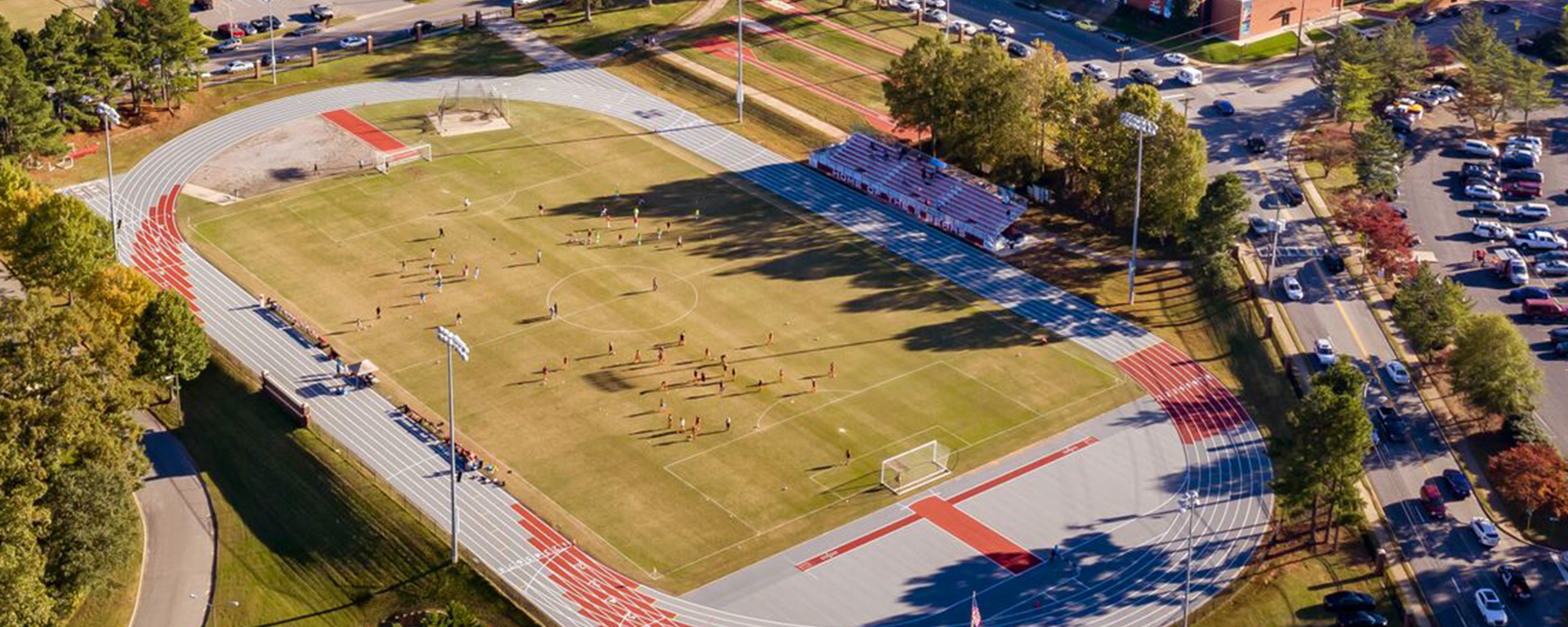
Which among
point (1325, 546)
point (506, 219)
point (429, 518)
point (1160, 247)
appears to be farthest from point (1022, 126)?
point (429, 518)

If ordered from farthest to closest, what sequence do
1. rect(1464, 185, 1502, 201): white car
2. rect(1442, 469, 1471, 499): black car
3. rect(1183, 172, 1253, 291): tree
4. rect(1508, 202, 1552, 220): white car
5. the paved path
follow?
1. rect(1464, 185, 1502, 201): white car
2. rect(1508, 202, 1552, 220): white car
3. rect(1183, 172, 1253, 291): tree
4. rect(1442, 469, 1471, 499): black car
5. the paved path

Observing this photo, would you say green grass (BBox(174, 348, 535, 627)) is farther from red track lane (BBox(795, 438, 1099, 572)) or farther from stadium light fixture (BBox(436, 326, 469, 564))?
red track lane (BBox(795, 438, 1099, 572))

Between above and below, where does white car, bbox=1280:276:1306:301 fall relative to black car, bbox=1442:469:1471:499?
above

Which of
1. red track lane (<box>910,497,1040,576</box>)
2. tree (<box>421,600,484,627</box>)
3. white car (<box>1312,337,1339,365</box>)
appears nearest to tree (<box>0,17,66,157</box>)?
tree (<box>421,600,484,627</box>)

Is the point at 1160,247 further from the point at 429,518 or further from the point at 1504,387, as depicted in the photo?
the point at 429,518

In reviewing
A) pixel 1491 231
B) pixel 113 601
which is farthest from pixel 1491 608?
pixel 113 601

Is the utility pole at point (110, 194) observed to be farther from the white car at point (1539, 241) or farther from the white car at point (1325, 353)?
the white car at point (1539, 241)

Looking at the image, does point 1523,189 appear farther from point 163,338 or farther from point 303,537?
point 163,338

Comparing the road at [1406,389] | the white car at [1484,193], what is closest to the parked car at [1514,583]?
the road at [1406,389]
